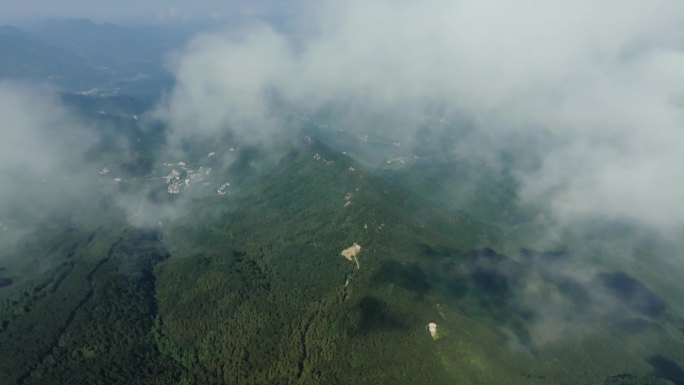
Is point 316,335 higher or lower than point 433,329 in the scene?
higher

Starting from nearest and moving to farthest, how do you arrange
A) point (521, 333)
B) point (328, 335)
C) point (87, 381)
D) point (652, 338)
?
point (87, 381) < point (328, 335) < point (521, 333) < point (652, 338)

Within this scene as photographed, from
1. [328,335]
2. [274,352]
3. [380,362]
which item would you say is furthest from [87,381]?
[380,362]

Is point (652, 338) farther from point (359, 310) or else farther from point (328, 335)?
point (328, 335)

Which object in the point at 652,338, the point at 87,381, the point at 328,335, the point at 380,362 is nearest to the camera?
the point at 87,381

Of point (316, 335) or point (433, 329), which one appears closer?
point (433, 329)

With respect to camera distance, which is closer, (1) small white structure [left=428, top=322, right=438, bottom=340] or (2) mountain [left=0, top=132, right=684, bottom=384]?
(2) mountain [left=0, top=132, right=684, bottom=384]

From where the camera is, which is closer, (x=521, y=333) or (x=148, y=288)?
(x=521, y=333)

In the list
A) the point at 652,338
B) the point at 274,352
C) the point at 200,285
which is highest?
the point at 200,285

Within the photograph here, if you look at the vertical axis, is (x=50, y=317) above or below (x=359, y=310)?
above

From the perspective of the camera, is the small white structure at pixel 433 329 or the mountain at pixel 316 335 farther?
the small white structure at pixel 433 329

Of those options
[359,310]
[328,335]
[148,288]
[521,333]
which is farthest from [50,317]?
[521,333]
